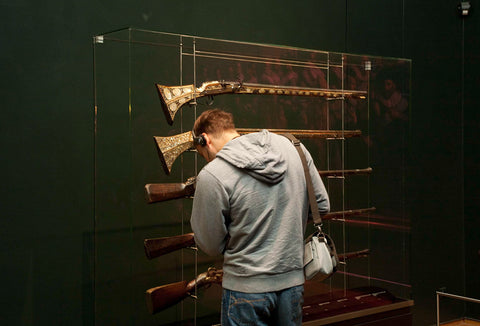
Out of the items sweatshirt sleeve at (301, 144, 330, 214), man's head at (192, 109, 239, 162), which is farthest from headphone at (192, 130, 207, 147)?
sweatshirt sleeve at (301, 144, 330, 214)

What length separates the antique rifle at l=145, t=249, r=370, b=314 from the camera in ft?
11.3

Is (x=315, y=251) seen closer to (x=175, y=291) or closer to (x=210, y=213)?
(x=210, y=213)

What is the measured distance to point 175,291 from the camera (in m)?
3.60

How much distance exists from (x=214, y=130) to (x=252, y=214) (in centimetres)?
51

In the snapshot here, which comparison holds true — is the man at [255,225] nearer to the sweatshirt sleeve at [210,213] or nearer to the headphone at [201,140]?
the sweatshirt sleeve at [210,213]

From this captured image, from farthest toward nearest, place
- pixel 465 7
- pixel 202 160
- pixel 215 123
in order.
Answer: pixel 465 7 → pixel 202 160 → pixel 215 123

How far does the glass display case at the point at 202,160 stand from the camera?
137 inches

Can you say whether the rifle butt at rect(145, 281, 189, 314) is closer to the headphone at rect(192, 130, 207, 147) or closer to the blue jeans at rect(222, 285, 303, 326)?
the blue jeans at rect(222, 285, 303, 326)

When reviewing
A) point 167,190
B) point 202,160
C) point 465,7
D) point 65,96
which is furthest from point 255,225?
point 465,7

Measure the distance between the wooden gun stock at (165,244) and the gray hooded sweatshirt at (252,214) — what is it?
0.65 metres

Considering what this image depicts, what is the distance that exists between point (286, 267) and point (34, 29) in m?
2.29

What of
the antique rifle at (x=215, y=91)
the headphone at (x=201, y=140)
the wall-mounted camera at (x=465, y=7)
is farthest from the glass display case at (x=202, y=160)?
the wall-mounted camera at (x=465, y=7)

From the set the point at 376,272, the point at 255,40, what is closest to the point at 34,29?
the point at 255,40

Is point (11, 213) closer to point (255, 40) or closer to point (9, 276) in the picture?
point (9, 276)
